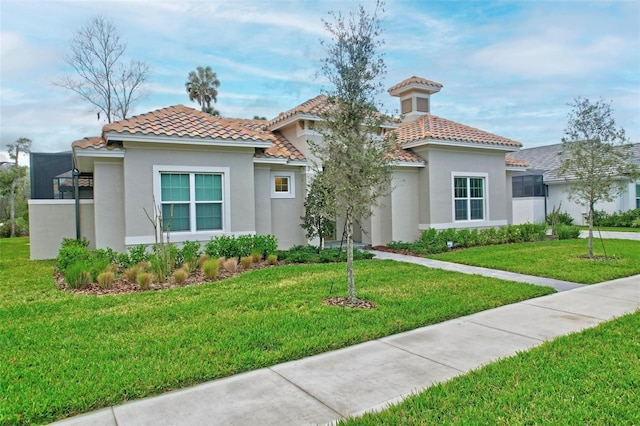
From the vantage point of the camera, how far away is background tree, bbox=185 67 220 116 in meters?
36.9

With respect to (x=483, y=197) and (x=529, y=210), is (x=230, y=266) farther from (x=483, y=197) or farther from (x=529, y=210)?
(x=529, y=210)

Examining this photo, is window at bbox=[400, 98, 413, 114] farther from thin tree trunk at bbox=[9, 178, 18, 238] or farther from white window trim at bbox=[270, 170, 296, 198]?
thin tree trunk at bbox=[9, 178, 18, 238]

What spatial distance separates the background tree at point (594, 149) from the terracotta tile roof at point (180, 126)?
367 inches

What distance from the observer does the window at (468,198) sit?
54.5 feet

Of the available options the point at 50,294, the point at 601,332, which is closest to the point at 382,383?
the point at 601,332

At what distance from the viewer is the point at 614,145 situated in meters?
11.9

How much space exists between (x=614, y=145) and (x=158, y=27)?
1587 centimetres

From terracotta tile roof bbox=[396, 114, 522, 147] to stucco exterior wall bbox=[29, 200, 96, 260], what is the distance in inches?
480

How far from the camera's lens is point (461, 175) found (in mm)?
16578

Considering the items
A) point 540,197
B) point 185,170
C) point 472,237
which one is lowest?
point 472,237

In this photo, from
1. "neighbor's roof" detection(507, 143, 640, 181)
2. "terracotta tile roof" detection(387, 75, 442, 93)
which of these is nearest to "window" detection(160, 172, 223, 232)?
"terracotta tile roof" detection(387, 75, 442, 93)

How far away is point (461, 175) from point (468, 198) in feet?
3.45

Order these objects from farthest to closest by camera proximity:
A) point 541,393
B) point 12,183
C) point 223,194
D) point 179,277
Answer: point 12,183
point 223,194
point 179,277
point 541,393

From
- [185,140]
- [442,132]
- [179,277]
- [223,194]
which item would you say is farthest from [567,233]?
[179,277]
